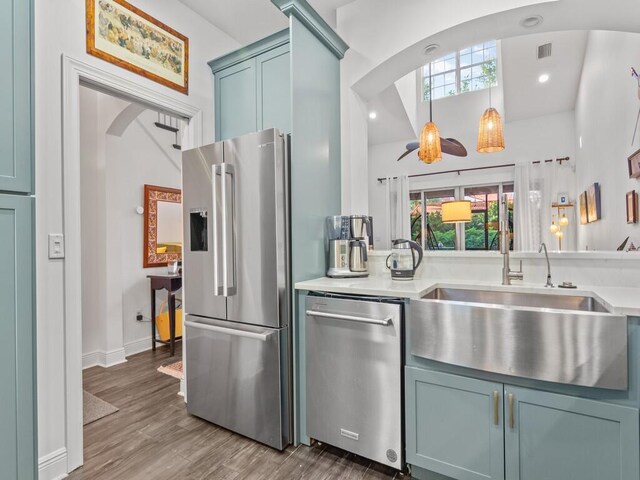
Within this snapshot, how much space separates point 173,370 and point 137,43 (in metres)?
2.60

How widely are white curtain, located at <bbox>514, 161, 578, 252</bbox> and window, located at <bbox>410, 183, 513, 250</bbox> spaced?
0.22m

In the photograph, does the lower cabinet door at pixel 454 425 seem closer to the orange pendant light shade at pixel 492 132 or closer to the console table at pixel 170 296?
the console table at pixel 170 296

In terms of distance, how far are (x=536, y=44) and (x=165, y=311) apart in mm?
6124

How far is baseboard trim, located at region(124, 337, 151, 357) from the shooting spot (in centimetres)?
342

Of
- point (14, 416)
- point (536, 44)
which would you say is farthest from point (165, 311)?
point (536, 44)

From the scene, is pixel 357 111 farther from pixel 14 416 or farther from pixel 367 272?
pixel 14 416

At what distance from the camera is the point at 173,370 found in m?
2.99

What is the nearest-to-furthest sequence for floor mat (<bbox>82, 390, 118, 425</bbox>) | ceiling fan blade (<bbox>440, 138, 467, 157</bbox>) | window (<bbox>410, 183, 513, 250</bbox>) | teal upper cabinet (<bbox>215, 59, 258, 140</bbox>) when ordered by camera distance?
floor mat (<bbox>82, 390, 118, 425</bbox>)
teal upper cabinet (<bbox>215, 59, 258, 140</bbox>)
ceiling fan blade (<bbox>440, 138, 467, 157</bbox>)
window (<bbox>410, 183, 513, 250</bbox>)

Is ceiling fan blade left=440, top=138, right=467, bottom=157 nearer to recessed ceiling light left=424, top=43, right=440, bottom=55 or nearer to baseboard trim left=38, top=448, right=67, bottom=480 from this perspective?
recessed ceiling light left=424, top=43, right=440, bottom=55

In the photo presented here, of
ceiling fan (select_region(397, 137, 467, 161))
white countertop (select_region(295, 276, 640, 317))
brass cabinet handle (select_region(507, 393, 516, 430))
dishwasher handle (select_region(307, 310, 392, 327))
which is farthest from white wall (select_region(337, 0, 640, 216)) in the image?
→ ceiling fan (select_region(397, 137, 467, 161))

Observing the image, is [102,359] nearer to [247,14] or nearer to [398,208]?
[247,14]

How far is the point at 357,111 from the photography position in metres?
2.63

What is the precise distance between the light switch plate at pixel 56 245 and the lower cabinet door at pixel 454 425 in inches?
74.0

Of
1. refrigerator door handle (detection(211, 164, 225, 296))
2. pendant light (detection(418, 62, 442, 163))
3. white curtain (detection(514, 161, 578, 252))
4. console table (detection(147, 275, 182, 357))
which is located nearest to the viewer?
refrigerator door handle (detection(211, 164, 225, 296))
